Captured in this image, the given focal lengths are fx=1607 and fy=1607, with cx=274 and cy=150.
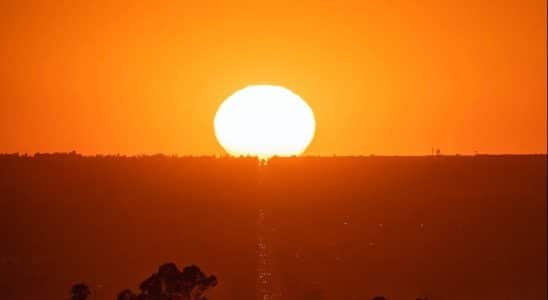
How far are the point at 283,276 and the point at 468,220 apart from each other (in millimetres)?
26655

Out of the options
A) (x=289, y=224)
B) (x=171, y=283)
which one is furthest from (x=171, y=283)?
(x=289, y=224)

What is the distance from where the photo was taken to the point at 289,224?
91.0 meters

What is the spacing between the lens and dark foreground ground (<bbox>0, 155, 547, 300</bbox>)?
255ft

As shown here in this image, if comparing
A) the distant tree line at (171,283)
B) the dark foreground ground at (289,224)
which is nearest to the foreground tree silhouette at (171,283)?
the distant tree line at (171,283)

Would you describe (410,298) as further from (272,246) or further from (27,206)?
(27,206)

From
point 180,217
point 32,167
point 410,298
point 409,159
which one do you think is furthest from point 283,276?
point 409,159

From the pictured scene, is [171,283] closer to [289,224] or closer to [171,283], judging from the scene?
[171,283]

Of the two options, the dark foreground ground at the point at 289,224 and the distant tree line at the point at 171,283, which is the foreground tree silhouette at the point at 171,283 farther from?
the dark foreground ground at the point at 289,224

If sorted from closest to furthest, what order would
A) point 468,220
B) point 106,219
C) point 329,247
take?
point 329,247 < point 106,219 < point 468,220

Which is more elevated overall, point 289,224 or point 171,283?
point 289,224

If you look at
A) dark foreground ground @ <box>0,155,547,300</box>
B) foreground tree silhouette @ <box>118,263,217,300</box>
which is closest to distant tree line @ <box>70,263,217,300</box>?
foreground tree silhouette @ <box>118,263,217,300</box>

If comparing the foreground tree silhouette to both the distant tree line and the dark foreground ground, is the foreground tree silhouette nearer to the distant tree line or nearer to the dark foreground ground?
the distant tree line

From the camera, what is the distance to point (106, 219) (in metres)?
90.7

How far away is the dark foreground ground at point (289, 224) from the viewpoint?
77625 millimetres
